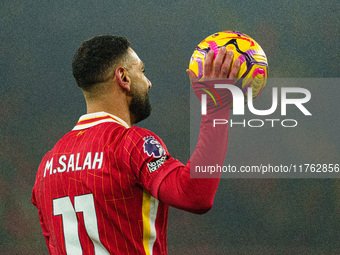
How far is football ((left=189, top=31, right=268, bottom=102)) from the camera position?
129 centimetres

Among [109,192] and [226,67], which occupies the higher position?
[226,67]

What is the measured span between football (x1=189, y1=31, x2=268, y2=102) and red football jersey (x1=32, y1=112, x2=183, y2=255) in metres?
0.34

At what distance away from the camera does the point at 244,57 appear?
1.27 meters

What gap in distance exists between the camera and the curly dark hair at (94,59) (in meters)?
1.35

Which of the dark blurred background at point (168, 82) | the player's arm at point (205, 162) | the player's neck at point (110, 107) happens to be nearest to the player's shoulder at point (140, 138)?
the player's arm at point (205, 162)

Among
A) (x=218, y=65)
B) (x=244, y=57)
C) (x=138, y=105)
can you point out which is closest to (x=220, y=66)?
(x=218, y=65)

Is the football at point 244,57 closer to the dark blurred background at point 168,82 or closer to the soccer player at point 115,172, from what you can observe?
the soccer player at point 115,172

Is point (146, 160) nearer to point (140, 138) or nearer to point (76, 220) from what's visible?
point (140, 138)

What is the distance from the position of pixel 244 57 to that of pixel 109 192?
1.91 feet

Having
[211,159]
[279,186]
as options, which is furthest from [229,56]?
[279,186]

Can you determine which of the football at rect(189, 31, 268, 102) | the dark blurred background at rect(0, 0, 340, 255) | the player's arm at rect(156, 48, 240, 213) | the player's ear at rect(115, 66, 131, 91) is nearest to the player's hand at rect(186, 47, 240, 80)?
the player's arm at rect(156, 48, 240, 213)

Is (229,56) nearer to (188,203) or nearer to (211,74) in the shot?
(211,74)

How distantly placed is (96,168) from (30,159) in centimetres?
408

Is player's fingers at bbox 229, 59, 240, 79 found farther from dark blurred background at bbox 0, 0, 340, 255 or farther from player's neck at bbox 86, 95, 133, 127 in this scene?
dark blurred background at bbox 0, 0, 340, 255
